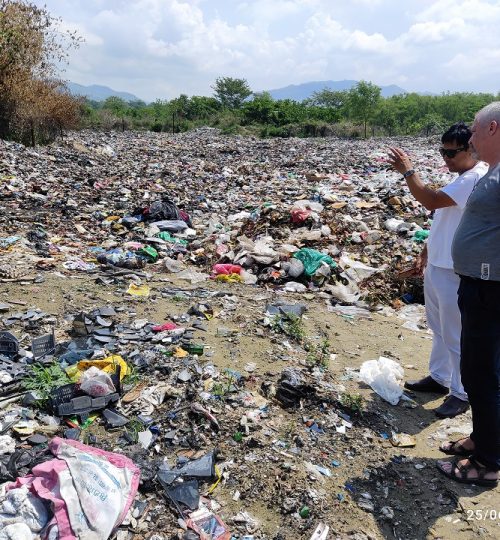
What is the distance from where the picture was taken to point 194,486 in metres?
2.17

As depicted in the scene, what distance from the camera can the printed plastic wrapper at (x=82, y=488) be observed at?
1814 mm

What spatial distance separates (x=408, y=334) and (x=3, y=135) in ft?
51.7

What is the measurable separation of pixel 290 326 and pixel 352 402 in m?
1.06

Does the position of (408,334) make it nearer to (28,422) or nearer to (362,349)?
(362,349)

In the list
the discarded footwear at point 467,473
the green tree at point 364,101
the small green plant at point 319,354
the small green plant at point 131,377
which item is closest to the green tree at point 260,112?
the green tree at point 364,101

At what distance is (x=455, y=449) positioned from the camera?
2.49m

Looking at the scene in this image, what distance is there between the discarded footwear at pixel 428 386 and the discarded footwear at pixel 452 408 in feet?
0.81

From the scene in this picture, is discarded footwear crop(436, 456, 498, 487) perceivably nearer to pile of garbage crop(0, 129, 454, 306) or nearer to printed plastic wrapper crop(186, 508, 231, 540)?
printed plastic wrapper crop(186, 508, 231, 540)

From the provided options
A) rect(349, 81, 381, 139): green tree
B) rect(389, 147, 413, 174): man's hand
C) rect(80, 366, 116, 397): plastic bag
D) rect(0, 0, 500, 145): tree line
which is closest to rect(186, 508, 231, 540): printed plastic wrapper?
rect(80, 366, 116, 397): plastic bag

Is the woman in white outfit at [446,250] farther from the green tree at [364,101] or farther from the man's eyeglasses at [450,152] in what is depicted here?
the green tree at [364,101]

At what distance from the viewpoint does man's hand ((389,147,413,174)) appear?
8.62ft

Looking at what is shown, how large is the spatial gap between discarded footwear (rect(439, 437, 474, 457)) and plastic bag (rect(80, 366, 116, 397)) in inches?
72.3

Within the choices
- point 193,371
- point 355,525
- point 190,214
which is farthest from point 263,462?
Result: point 190,214

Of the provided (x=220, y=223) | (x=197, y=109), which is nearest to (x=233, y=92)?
(x=197, y=109)
